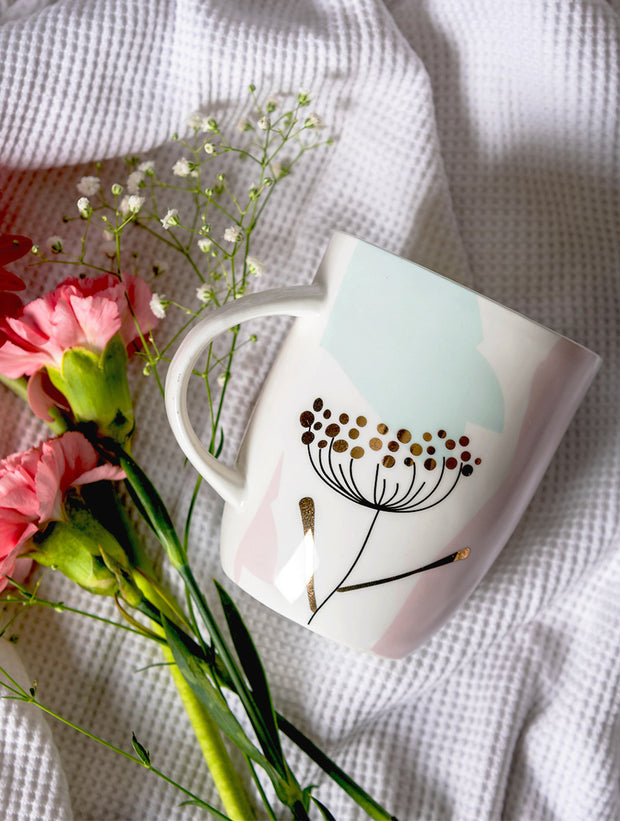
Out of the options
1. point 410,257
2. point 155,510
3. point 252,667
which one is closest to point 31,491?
point 155,510

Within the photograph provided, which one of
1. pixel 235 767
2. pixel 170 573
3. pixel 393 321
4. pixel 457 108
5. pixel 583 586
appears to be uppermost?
pixel 457 108

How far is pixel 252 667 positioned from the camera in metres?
0.46

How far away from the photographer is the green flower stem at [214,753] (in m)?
0.51

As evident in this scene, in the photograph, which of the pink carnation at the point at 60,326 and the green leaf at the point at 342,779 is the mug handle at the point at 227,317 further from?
the green leaf at the point at 342,779

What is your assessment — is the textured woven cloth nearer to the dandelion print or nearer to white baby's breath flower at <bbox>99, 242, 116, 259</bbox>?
white baby's breath flower at <bbox>99, 242, 116, 259</bbox>

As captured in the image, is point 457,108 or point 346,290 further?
point 457,108

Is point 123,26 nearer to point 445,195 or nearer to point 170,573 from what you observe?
point 445,195

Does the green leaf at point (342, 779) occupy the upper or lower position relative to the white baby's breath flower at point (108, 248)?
lower

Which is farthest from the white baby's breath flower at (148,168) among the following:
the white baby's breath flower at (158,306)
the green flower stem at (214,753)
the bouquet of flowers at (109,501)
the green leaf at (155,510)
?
the green flower stem at (214,753)

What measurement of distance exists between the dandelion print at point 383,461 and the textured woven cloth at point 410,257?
167mm

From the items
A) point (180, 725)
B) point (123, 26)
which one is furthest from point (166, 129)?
point (180, 725)

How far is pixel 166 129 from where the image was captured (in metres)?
0.54

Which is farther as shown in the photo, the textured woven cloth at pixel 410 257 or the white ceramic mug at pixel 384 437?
the textured woven cloth at pixel 410 257

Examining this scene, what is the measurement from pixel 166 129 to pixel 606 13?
13.3 inches
